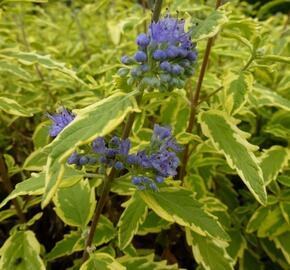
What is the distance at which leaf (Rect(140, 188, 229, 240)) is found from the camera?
119 cm

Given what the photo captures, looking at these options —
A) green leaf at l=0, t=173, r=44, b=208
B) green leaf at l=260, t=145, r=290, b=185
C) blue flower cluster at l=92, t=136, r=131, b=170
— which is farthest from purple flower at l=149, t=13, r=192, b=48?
green leaf at l=260, t=145, r=290, b=185

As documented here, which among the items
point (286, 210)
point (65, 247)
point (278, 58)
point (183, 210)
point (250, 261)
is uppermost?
point (278, 58)

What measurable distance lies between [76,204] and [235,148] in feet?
2.20

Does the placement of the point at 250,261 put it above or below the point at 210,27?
below

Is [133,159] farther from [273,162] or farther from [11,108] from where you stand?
[273,162]

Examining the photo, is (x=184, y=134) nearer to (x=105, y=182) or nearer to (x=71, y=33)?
(x=105, y=182)

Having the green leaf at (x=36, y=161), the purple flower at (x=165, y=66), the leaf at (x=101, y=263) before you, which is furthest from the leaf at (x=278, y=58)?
the green leaf at (x=36, y=161)

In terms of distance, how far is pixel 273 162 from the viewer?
5.57 ft

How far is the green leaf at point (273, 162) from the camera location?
5.40 ft

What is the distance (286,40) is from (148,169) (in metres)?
1.38

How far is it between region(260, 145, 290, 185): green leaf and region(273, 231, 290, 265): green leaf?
0.95 ft

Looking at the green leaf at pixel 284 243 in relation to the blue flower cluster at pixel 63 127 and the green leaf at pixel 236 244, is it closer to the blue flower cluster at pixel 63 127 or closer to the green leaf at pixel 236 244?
Answer: the green leaf at pixel 236 244

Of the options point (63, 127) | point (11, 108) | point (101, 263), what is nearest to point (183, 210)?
point (101, 263)

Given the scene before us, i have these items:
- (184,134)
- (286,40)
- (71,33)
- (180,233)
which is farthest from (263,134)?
(71,33)
